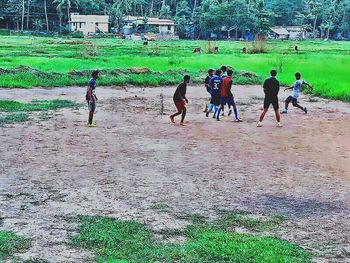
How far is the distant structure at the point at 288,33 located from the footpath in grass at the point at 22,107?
82.3 metres

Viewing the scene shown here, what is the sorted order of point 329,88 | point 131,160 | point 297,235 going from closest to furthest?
1. point 297,235
2. point 131,160
3. point 329,88

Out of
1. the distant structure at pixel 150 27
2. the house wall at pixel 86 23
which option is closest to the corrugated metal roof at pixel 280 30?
the distant structure at pixel 150 27

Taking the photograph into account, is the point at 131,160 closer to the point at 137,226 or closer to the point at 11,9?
the point at 137,226

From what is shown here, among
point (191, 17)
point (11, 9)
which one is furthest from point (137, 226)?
point (191, 17)

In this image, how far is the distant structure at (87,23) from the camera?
3334 inches

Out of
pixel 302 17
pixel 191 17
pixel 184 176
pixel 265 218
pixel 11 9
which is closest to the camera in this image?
pixel 265 218

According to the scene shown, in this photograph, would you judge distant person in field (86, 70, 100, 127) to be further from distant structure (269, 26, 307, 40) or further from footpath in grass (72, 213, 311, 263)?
distant structure (269, 26, 307, 40)

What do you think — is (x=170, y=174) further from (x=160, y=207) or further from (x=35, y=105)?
(x=35, y=105)

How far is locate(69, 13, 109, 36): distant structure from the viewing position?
8469cm

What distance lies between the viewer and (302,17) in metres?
103

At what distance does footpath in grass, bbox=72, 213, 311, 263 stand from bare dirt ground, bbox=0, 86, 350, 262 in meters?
0.25

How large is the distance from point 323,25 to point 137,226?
97382 millimetres

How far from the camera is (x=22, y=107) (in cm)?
1975

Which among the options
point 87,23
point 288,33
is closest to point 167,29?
point 87,23
